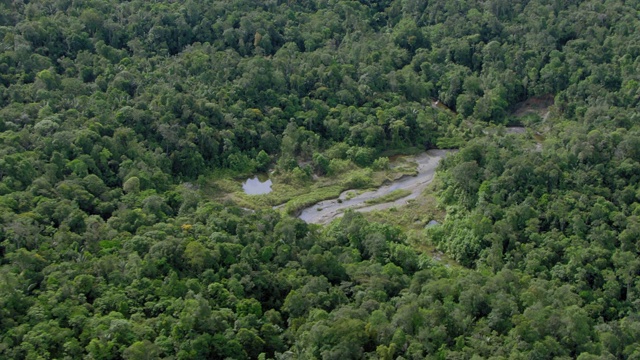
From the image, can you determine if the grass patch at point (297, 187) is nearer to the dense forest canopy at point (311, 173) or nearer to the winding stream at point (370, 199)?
the winding stream at point (370, 199)

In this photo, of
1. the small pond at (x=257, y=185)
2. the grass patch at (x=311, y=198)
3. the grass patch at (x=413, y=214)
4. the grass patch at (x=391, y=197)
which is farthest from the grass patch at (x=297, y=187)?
the grass patch at (x=413, y=214)

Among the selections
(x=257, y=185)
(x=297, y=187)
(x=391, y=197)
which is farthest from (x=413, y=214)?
(x=257, y=185)

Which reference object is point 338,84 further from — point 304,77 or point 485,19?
point 485,19

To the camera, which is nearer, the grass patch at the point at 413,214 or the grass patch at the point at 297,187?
the grass patch at the point at 413,214

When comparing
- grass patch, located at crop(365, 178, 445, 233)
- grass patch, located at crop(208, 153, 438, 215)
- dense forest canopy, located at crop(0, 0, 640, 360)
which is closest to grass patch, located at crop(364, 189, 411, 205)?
grass patch, located at crop(208, 153, 438, 215)

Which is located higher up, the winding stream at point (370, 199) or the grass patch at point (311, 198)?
the grass patch at point (311, 198)
